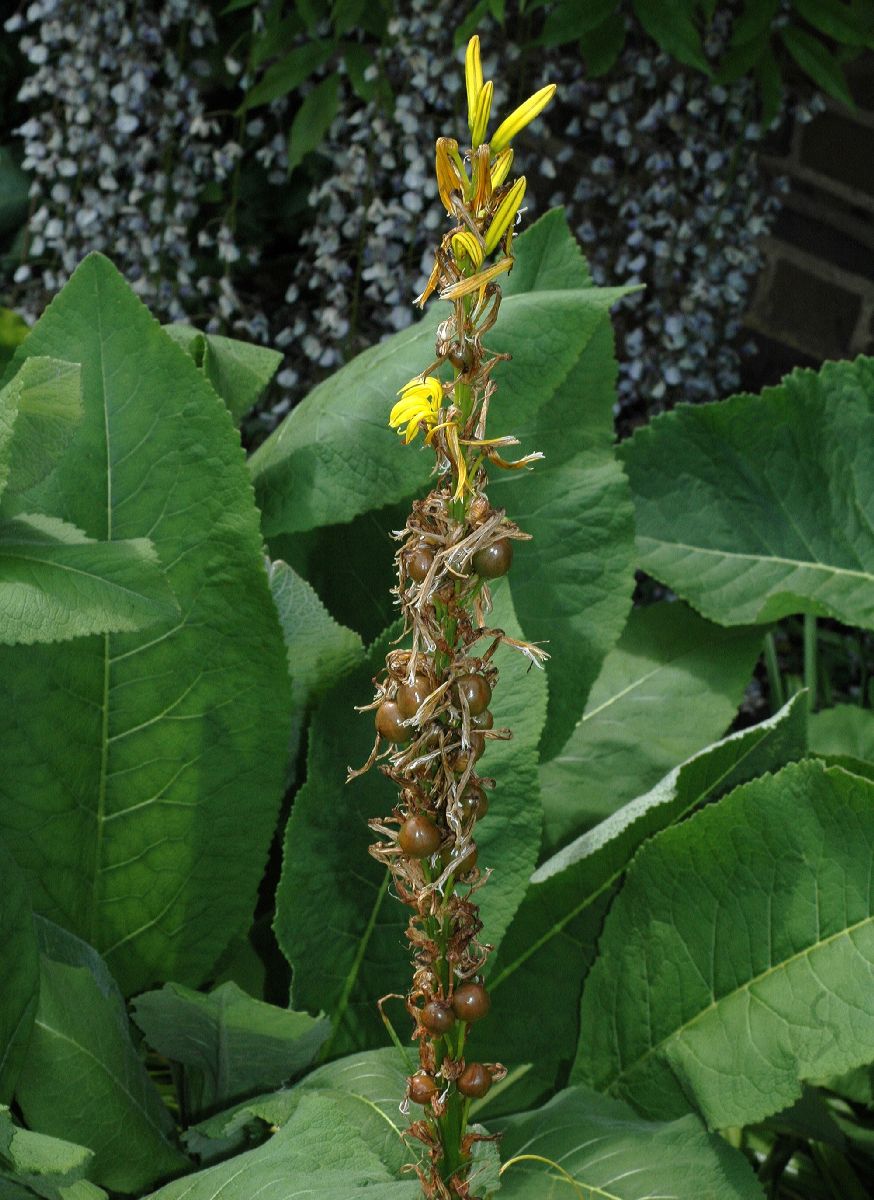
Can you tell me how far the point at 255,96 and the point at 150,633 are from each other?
1562 mm

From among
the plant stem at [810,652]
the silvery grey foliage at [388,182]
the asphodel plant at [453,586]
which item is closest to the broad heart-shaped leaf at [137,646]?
the asphodel plant at [453,586]

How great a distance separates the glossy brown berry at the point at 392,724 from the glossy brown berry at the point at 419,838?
2 cm

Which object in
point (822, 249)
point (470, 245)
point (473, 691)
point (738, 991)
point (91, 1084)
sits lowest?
point (91, 1084)

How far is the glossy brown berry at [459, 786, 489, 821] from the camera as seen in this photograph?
1.17ft

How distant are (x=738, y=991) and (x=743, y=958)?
2 cm

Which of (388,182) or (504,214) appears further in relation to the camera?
(388,182)

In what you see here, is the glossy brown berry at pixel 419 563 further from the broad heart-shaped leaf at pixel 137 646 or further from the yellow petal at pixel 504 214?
the broad heart-shaped leaf at pixel 137 646

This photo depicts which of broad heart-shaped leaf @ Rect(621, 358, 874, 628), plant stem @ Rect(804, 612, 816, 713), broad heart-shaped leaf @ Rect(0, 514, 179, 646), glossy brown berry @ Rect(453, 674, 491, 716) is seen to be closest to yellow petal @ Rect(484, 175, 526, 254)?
glossy brown berry @ Rect(453, 674, 491, 716)

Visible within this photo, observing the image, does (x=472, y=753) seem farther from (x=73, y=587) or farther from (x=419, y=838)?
(x=73, y=587)

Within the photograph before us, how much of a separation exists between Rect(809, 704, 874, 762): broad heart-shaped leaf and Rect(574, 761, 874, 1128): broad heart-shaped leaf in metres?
0.33

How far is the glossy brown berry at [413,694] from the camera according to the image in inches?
13.4

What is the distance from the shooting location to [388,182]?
2.14 metres

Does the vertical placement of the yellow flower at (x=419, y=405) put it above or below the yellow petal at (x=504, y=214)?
below

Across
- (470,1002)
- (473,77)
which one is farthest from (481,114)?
(470,1002)
